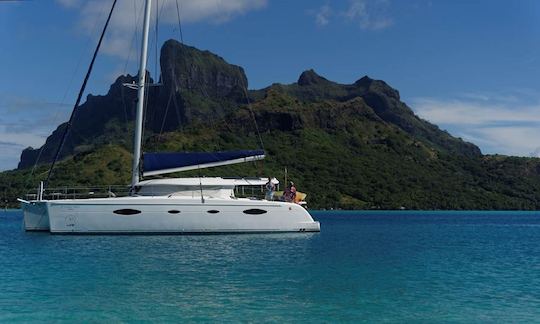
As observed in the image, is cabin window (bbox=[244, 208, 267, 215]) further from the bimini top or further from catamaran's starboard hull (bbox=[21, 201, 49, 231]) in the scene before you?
catamaran's starboard hull (bbox=[21, 201, 49, 231])

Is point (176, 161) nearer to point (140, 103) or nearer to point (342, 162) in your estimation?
point (140, 103)

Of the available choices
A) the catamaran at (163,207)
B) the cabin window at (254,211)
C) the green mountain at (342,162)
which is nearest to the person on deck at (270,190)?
the catamaran at (163,207)

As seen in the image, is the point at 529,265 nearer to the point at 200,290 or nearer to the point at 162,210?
the point at 200,290

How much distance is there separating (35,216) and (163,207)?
301 inches

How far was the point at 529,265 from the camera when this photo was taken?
911 inches

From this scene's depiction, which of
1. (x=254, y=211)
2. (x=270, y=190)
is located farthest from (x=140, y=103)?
(x=270, y=190)

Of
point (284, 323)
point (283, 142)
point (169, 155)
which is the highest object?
point (283, 142)

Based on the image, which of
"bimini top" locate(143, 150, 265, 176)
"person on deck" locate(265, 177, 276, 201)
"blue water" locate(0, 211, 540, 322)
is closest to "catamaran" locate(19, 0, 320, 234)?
"bimini top" locate(143, 150, 265, 176)

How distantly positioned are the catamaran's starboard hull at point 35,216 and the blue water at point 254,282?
3037mm

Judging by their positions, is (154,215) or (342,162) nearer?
(154,215)

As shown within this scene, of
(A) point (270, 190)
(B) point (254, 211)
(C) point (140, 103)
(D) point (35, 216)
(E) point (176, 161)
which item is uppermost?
(C) point (140, 103)

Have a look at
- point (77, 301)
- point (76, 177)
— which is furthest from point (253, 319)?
point (76, 177)

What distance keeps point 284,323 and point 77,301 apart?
523cm

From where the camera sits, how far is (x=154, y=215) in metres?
29.0
